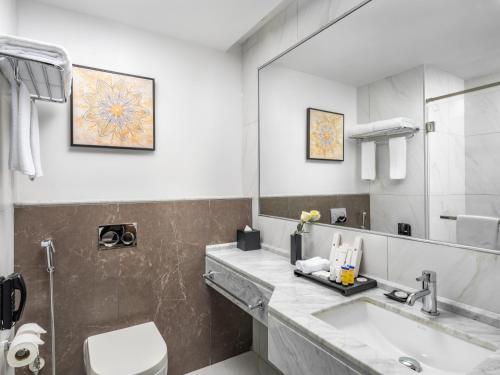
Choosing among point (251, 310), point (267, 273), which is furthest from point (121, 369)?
point (267, 273)

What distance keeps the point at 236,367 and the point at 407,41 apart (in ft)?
7.63

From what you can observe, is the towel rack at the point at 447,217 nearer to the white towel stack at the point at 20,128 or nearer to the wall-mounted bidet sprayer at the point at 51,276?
the white towel stack at the point at 20,128

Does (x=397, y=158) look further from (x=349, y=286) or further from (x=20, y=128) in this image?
(x=20, y=128)

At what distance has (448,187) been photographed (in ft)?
3.64

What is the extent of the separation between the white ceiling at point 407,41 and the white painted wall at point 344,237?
0.51 feet

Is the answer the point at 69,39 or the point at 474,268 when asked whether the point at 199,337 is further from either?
the point at 69,39

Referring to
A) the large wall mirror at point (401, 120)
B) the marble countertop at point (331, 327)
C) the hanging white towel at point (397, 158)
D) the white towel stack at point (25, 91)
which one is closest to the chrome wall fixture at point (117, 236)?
the white towel stack at point (25, 91)

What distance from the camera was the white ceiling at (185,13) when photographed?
1665mm

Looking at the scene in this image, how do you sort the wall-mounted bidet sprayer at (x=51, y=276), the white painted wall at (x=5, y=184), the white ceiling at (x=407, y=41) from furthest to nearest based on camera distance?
the wall-mounted bidet sprayer at (x=51, y=276) < the white painted wall at (x=5, y=184) < the white ceiling at (x=407, y=41)

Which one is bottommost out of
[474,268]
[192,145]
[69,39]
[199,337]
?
[199,337]

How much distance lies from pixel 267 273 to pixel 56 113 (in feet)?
5.15

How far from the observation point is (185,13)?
1767 millimetres

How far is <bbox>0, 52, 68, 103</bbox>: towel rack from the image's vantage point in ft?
3.83

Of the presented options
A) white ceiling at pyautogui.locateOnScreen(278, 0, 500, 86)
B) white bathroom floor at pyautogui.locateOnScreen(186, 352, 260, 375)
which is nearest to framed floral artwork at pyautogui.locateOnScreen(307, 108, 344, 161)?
white ceiling at pyautogui.locateOnScreen(278, 0, 500, 86)
